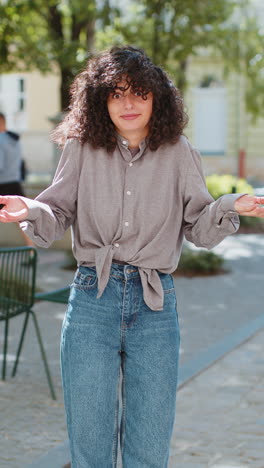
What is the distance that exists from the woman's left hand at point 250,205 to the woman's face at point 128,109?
443 millimetres

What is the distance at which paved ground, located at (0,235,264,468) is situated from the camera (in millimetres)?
4238

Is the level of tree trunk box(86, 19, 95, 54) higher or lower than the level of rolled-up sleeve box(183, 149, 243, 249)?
higher

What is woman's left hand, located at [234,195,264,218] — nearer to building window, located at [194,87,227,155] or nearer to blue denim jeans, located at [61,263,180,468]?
blue denim jeans, located at [61,263,180,468]

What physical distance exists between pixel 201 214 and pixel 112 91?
1.66ft

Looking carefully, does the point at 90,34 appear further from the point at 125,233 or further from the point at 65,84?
the point at 125,233

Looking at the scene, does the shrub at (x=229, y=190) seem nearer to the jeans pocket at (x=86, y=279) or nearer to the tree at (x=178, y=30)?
the tree at (x=178, y=30)

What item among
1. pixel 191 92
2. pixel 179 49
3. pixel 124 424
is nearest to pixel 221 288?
pixel 179 49

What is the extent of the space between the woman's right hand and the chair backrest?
8.50 ft

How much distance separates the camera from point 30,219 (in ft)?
8.66

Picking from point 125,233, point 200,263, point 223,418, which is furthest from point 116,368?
point 200,263

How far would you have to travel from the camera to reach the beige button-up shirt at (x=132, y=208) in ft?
8.91

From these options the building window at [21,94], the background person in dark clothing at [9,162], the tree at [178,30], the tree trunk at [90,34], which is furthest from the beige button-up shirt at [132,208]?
the building window at [21,94]

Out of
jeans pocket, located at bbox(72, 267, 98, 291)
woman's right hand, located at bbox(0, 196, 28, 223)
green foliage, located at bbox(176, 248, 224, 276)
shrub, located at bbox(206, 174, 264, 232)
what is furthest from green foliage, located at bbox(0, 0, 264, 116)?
woman's right hand, located at bbox(0, 196, 28, 223)

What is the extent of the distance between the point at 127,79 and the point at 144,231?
51cm
